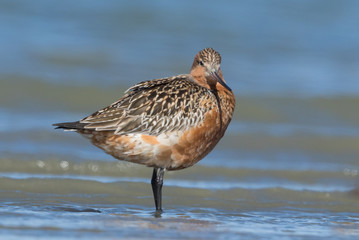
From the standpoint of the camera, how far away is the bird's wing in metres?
7.92

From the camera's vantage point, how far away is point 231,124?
13227 millimetres

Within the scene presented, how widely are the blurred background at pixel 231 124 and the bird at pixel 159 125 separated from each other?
0.65m

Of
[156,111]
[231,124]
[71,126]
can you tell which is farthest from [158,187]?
[231,124]

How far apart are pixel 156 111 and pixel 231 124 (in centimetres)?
535

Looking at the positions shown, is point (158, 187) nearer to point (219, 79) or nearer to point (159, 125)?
point (159, 125)

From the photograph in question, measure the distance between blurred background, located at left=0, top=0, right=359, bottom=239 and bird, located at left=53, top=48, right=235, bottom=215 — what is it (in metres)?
0.65

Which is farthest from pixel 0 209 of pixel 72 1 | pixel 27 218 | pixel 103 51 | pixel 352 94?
pixel 72 1

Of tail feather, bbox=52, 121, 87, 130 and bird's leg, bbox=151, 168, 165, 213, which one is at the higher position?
tail feather, bbox=52, 121, 87, 130

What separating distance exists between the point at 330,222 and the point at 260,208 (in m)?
0.99

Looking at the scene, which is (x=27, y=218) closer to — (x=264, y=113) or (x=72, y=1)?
(x=264, y=113)

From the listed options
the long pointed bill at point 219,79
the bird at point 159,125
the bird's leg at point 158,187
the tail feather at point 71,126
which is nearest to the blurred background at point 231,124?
the bird's leg at point 158,187

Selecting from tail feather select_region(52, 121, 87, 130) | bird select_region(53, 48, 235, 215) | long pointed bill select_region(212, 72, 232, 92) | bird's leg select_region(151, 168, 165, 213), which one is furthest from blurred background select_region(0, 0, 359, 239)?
long pointed bill select_region(212, 72, 232, 92)

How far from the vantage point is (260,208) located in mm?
8750

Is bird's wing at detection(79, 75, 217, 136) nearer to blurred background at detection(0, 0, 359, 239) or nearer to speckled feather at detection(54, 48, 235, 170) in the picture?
speckled feather at detection(54, 48, 235, 170)
